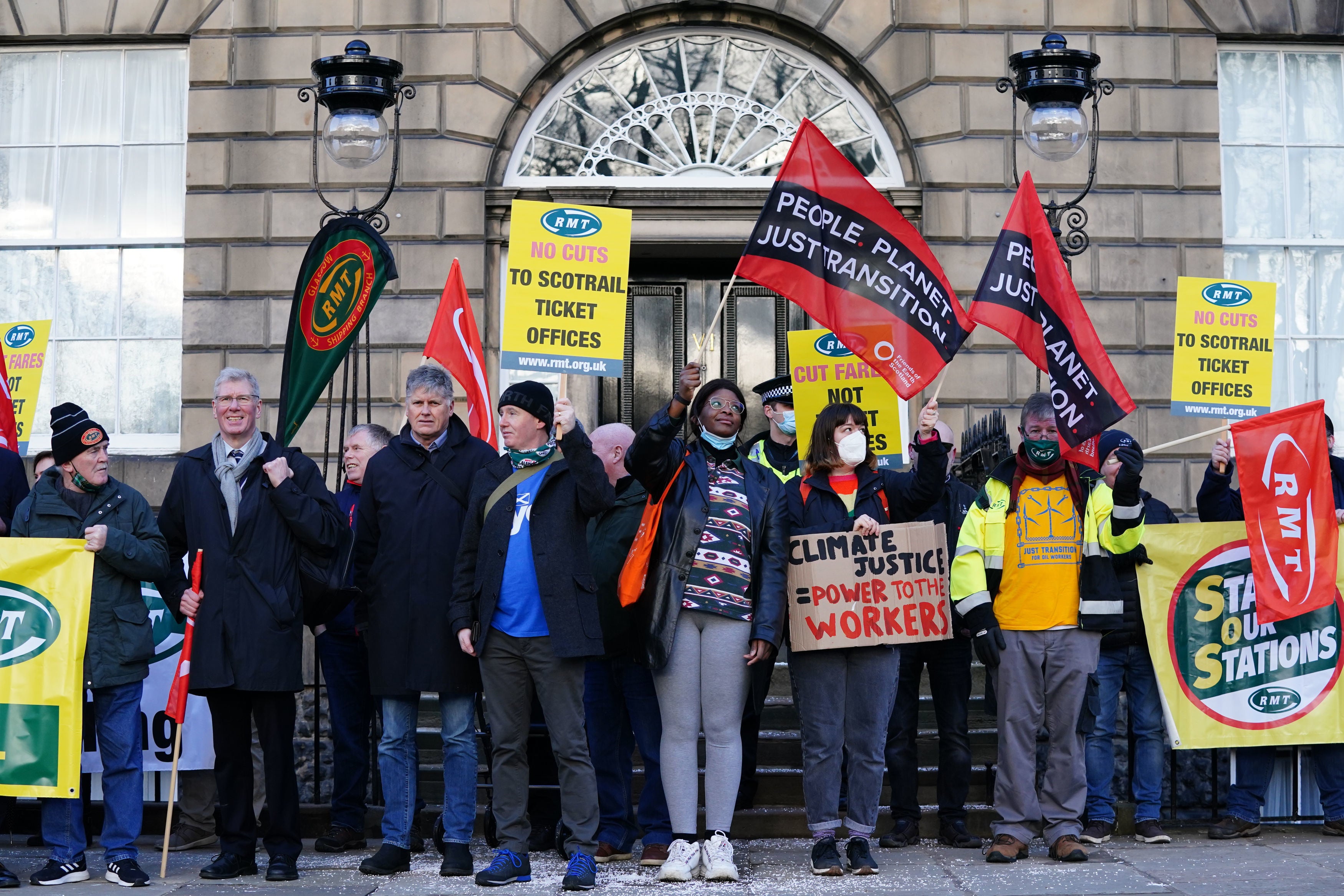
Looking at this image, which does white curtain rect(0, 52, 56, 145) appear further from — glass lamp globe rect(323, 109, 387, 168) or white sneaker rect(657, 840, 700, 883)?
white sneaker rect(657, 840, 700, 883)

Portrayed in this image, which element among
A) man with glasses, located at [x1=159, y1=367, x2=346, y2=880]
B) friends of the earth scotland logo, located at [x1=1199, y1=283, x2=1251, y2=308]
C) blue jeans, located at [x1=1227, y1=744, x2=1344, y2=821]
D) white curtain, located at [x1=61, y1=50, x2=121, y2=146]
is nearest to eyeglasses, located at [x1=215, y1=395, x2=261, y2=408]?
man with glasses, located at [x1=159, y1=367, x2=346, y2=880]

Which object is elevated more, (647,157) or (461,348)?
(647,157)

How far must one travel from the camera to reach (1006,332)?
784 centimetres

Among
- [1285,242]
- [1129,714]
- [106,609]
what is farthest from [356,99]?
[1285,242]

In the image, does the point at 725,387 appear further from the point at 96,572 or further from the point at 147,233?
the point at 147,233

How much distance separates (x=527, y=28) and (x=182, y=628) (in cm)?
625

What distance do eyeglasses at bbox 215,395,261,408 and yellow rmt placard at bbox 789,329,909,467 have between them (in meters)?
2.86

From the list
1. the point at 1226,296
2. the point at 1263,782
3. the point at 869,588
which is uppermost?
the point at 1226,296

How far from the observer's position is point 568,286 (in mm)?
7777

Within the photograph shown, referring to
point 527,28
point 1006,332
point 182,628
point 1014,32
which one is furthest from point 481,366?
point 1014,32

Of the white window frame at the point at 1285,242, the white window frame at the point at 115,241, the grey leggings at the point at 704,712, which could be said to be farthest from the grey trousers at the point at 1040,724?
the white window frame at the point at 115,241

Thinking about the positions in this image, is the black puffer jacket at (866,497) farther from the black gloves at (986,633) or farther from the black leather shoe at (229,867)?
the black leather shoe at (229,867)

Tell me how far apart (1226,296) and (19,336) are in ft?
26.6

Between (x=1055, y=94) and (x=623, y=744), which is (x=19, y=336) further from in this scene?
(x=1055, y=94)
